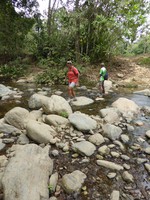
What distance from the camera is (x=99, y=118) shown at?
5715mm

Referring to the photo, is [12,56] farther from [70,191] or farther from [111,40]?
[70,191]

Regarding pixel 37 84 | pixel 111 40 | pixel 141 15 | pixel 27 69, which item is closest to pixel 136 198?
pixel 37 84

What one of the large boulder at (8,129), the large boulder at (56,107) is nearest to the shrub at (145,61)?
the large boulder at (56,107)

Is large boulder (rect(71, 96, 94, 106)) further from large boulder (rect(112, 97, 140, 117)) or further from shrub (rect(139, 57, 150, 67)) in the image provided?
shrub (rect(139, 57, 150, 67))

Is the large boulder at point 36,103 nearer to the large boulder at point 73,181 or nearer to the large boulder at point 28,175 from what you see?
the large boulder at point 28,175

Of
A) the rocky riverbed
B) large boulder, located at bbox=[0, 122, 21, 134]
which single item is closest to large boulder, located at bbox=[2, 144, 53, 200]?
the rocky riverbed

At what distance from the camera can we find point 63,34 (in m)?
13.9

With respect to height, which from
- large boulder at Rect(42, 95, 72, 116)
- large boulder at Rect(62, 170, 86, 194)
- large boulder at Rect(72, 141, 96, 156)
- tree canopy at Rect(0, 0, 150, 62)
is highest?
tree canopy at Rect(0, 0, 150, 62)

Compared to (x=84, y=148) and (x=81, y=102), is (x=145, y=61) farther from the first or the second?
(x=84, y=148)

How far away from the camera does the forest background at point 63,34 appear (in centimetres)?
1173

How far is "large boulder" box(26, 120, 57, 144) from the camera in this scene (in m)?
4.16

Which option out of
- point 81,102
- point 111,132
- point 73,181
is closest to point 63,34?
point 81,102

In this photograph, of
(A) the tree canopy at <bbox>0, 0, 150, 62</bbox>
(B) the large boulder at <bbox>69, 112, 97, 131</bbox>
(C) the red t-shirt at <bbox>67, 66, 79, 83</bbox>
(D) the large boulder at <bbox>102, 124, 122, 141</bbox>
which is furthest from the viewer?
(A) the tree canopy at <bbox>0, 0, 150, 62</bbox>

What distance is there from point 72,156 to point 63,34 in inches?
461
